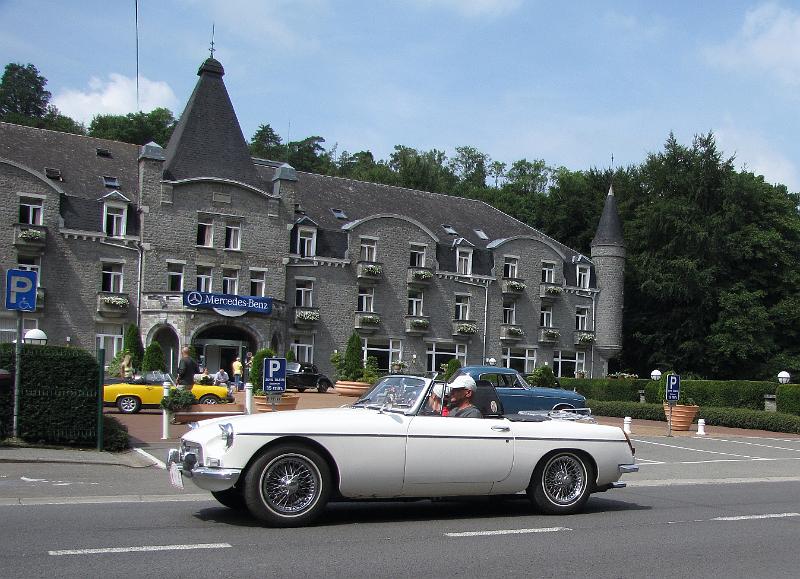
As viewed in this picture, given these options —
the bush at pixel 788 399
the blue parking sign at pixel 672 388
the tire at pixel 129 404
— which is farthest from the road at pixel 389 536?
the bush at pixel 788 399

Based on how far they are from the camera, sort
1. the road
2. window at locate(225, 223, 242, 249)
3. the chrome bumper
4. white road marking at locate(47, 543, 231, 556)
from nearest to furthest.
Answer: the road → white road marking at locate(47, 543, 231, 556) → the chrome bumper → window at locate(225, 223, 242, 249)

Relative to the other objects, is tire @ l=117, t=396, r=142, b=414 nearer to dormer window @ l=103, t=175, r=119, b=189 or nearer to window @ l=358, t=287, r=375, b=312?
dormer window @ l=103, t=175, r=119, b=189

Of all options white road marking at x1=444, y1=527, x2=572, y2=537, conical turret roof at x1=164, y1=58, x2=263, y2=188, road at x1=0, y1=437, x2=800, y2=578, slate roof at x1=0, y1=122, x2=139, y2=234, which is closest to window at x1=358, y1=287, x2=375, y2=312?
conical turret roof at x1=164, y1=58, x2=263, y2=188

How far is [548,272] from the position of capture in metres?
57.9

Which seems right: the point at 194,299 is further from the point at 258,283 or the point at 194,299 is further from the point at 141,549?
the point at 141,549

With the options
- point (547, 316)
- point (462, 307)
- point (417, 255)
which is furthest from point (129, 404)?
point (547, 316)

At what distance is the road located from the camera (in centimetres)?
718

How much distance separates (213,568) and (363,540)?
178 cm

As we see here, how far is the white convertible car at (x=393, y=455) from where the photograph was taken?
870 cm

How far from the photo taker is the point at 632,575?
285 inches

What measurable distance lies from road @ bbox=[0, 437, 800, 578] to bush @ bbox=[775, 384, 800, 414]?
72.2 ft

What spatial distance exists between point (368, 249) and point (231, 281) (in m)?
8.45

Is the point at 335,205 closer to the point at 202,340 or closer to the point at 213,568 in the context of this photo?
the point at 202,340

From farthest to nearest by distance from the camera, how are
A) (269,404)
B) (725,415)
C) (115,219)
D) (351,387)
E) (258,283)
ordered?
(258,283) → (115,219) → (351,387) → (725,415) → (269,404)
